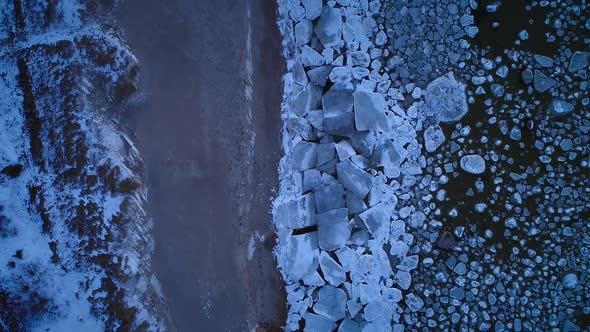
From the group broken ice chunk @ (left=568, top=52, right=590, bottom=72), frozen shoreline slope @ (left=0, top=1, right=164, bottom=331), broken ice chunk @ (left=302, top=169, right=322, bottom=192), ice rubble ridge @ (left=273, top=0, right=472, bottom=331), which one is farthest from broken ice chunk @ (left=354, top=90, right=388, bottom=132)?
frozen shoreline slope @ (left=0, top=1, right=164, bottom=331)

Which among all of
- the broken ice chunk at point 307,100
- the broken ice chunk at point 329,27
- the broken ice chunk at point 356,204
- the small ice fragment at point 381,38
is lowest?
the broken ice chunk at point 356,204

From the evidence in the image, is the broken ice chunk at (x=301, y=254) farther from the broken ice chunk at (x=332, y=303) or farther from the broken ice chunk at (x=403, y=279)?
the broken ice chunk at (x=403, y=279)

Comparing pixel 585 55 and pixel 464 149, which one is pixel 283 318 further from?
pixel 585 55

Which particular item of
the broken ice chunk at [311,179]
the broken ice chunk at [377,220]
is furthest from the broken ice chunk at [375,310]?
the broken ice chunk at [311,179]

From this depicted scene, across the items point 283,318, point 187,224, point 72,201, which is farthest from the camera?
point 283,318

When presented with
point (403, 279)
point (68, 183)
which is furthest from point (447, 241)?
point (68, 183)

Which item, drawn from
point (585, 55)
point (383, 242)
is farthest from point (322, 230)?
point (585, 55)

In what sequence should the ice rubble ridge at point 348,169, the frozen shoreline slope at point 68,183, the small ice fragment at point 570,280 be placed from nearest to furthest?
the frozen shoreline slope at point 68,183, the small ice fragment at point 570,280, the ice rubble ridge at point 348,169
